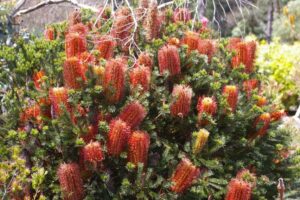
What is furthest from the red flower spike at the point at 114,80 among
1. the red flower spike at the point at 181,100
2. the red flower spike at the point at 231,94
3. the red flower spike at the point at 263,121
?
the red flower spike at the point at 263,121

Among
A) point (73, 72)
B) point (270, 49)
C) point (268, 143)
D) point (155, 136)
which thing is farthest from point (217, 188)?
point (270, 49)

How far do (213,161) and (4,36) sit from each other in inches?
74.0

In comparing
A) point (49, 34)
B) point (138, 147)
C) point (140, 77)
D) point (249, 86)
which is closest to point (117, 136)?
point (138, 147)

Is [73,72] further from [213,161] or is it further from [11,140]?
[213,161]

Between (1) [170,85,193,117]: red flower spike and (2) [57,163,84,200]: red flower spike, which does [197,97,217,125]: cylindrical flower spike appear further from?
(2) [57,163,84,200]: red flower spike

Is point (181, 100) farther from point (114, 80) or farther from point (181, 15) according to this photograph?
point (181, 15)

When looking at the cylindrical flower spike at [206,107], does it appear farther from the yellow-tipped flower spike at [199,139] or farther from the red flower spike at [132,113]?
the red flower spike at [132,113]

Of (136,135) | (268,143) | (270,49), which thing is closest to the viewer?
(136,135)

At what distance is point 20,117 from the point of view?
286cm

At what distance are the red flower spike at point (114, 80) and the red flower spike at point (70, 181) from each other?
0.41 metres

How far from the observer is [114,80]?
2.69m

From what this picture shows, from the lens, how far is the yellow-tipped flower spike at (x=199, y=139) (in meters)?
2.82

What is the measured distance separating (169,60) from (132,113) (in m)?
0.51

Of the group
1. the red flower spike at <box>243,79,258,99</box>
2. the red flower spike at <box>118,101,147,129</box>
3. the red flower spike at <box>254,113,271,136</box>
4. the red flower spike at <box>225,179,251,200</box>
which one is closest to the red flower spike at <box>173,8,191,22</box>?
the red flower spike at <box>243,79,258,99</box>
